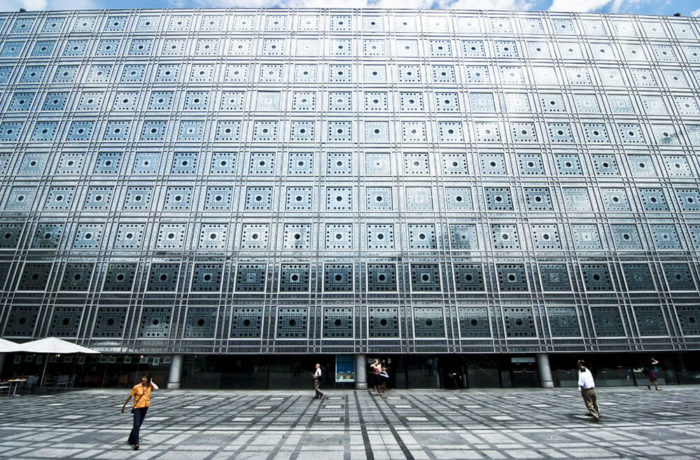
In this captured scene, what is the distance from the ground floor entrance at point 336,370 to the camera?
2092 cm

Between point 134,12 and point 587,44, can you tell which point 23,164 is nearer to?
point 134,12

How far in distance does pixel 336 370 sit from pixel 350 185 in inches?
479

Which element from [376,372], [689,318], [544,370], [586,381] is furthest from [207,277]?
[689,318]

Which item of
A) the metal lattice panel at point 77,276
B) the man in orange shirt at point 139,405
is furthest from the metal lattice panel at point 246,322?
the man in orange shirt at point 139,405

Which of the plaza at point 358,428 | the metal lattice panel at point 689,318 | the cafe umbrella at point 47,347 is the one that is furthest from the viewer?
the metal lattice panel at point 689,318

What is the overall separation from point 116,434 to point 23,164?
82.1 feet

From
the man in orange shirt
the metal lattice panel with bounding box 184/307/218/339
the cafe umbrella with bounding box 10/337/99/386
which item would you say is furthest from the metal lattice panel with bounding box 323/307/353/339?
the cafe umbrella with bounding box 10/337/99/386

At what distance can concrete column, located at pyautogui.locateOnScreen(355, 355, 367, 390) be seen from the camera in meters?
20.8

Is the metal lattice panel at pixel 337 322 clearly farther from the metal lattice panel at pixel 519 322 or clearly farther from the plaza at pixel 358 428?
the metal lattice panel at pixel 519 322

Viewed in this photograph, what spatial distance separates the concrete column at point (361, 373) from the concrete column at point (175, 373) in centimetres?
1055

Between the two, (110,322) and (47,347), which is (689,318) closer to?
(110,322)

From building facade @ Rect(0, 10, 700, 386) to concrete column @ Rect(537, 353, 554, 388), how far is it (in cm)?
91

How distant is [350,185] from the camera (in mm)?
24516

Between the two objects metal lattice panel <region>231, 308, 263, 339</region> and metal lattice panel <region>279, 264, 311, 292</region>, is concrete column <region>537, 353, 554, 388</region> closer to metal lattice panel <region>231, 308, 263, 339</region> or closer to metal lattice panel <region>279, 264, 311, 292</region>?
metal lattice panel <region>279, 264, 311, 292</region>
